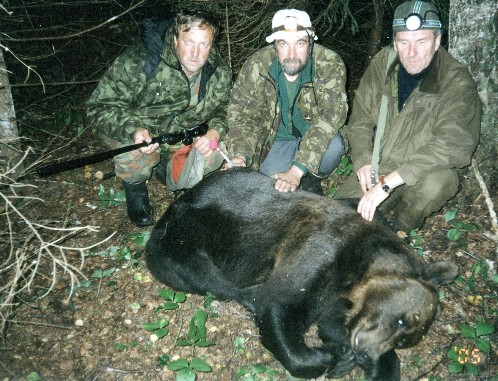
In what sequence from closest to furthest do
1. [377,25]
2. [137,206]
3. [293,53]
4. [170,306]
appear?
[170,306], [293,53], [137,206], [377,25]

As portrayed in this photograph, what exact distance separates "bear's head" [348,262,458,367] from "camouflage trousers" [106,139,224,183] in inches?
96.0

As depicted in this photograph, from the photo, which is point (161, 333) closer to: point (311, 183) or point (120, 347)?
point (120, 347)

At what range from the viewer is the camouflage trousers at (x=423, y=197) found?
4.01 metres

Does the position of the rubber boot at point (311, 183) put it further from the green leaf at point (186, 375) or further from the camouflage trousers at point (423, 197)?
the green leaf at point (186, 375)

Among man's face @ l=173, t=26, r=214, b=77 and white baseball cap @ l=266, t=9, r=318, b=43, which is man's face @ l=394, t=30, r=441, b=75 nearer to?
white baseball cap @ l=266, t=9, r=318, b=43

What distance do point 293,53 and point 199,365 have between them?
307 centimetres

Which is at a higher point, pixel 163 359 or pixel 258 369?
pixel 258 369

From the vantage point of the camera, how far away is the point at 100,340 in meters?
3.51

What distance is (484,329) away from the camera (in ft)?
10.7

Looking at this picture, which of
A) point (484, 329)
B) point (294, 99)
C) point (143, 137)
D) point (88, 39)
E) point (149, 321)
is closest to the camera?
point (484, 329)

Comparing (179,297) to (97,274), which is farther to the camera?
(97,274)

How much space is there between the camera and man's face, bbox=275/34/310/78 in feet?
13.8

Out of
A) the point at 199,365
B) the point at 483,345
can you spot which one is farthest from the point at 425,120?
the point at 199,365

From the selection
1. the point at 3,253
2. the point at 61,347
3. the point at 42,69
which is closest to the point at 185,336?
the point at 61,347
